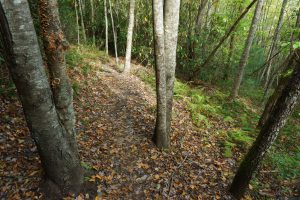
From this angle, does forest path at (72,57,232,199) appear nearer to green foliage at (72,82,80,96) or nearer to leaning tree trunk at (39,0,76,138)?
green foliage at (72,82,80,96)

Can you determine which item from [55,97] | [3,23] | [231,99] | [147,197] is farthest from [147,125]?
[231,99]

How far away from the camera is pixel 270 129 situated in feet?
12.0

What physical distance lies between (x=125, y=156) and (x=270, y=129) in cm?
328

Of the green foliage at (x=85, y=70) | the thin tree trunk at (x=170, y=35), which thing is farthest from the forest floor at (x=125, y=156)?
the thin tree trunk at (x=170, y=35)

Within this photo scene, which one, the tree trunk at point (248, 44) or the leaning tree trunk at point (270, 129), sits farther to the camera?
the tree trunk at point (248, 44)

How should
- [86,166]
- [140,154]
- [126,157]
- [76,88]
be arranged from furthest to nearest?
[76,88] → [140,154] → [126,157] → [86,166]

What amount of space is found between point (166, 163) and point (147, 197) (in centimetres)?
114

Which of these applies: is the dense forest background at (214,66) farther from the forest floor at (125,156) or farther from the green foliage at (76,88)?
the forest floor at (125,156)

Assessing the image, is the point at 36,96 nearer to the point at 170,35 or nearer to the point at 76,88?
the point at 170,35

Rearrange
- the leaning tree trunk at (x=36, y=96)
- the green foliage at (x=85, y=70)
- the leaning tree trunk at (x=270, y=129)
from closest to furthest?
the leaning tree trunk at (x=36, y=96)
the leaning tree trunk at (x=270, y=129)
the green foliage at (x=85, y=70)

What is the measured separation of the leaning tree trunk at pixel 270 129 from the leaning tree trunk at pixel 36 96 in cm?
333

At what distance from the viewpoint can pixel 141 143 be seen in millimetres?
5695

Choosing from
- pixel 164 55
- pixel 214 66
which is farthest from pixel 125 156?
pixel 214 66

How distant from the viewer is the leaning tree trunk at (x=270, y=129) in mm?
3286
